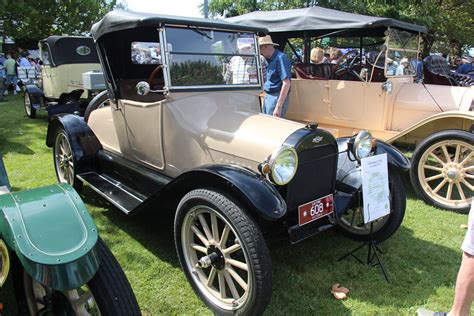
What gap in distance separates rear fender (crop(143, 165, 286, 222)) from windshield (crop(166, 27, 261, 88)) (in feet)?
3.14

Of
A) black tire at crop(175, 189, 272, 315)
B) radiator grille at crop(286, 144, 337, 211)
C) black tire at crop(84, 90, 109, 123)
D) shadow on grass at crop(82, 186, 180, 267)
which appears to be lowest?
shadow on grass at crop(82, 186, 180, 267)

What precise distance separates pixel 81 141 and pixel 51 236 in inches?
109

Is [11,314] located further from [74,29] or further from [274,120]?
[74,29]

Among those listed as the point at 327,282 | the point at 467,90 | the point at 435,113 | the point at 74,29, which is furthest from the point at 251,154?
the point at 74,29

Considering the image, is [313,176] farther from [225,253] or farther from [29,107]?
[29,107]

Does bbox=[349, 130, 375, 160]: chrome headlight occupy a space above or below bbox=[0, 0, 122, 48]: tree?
below

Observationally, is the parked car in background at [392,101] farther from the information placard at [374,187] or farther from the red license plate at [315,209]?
the red license plate at [315,209]

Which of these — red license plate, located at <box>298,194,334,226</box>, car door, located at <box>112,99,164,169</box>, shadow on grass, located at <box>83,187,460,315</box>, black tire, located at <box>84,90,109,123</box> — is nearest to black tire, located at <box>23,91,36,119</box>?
black tire, located at <box>84,90,109,123</box>

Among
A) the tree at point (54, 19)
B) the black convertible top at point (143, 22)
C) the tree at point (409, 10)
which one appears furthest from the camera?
the tree at point (54, 19)

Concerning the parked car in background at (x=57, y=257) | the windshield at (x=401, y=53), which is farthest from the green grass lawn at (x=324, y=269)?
the windshield at (x=401, y=53)

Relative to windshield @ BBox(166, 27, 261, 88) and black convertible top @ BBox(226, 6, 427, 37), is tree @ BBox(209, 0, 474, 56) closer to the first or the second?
black convertible top @ BBox(226, 6, 427, 37)

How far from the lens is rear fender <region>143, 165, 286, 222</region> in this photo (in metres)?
2.20

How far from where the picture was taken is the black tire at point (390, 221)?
10.2 feet

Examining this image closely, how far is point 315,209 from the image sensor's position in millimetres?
2596
